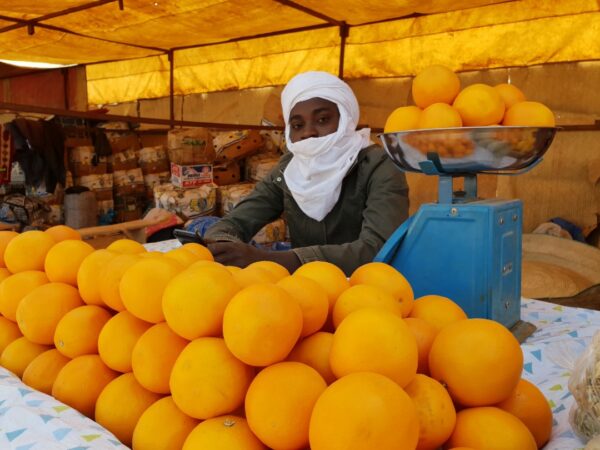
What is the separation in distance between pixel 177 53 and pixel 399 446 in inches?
286

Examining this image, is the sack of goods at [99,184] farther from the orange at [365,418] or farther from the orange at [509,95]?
the orange at [365,418]

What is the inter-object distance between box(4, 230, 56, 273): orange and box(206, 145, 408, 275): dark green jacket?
763mm

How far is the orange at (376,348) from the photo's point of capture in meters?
0.63

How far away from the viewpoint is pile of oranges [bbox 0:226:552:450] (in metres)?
0.62

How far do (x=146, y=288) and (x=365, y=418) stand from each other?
1.27ft

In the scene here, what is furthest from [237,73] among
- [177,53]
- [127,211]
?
[127,211]

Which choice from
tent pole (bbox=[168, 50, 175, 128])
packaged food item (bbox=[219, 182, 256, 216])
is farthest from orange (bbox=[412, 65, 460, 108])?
tent pole (bbox=[168, 50, 175, 128])

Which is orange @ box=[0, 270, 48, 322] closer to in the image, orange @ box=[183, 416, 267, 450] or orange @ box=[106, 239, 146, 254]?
orange @ box=[106, 239, 146, 254]

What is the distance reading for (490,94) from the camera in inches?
49.4

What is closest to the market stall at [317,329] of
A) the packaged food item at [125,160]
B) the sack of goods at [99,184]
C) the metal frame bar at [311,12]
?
the sack of goods at [99,184]

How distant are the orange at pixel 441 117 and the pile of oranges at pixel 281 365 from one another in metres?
0.47

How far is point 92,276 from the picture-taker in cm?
94

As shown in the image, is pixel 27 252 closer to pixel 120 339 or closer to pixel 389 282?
pixel 120 339

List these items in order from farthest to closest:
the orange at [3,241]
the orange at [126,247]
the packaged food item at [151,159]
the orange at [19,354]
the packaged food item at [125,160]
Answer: the packaged food item at [151,159], the packaged food item at [125,160], the orange at [3,241], the orange at [126,247], the orange at [19,354]
